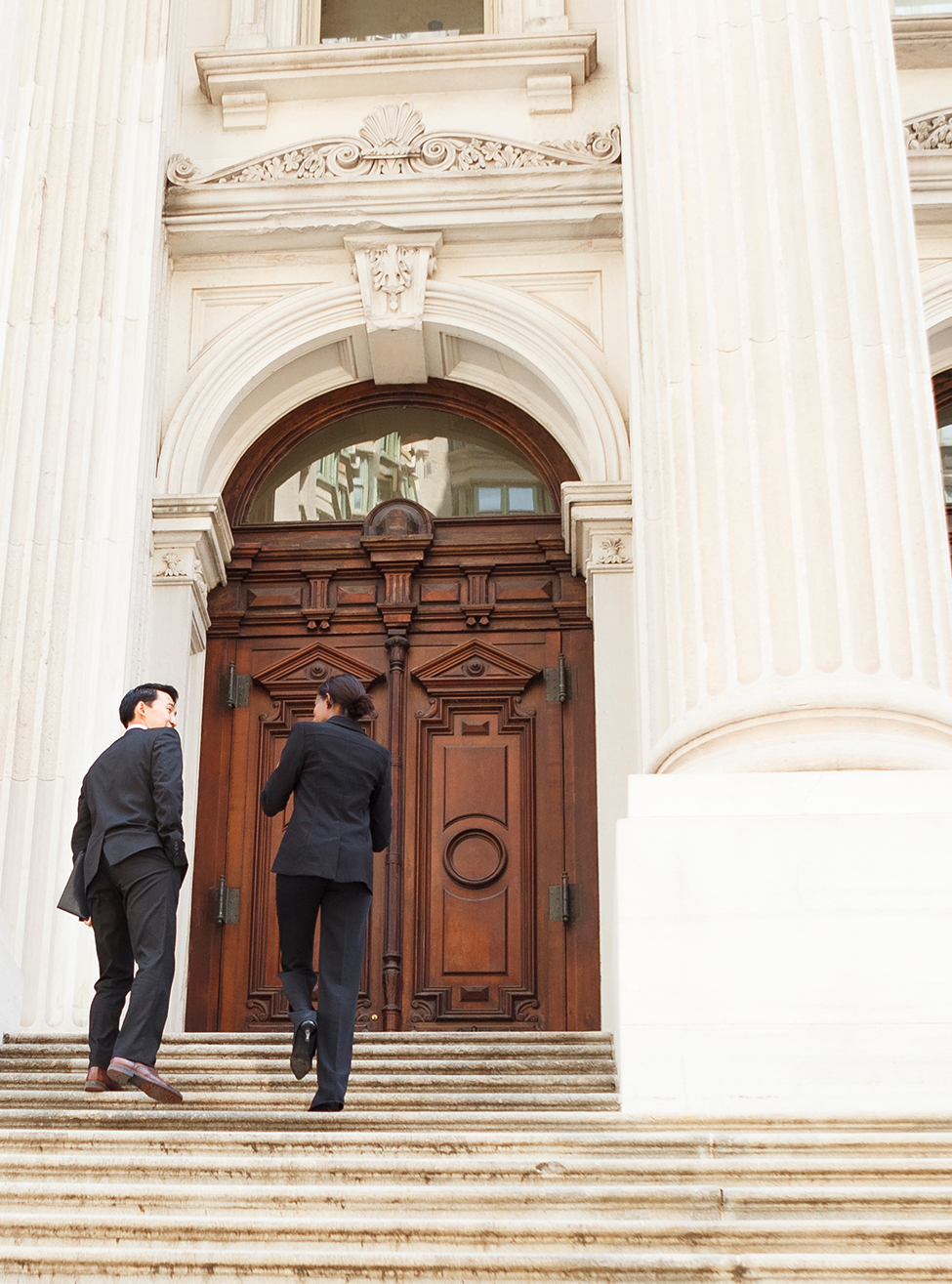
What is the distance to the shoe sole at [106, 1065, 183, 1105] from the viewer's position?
5047mm

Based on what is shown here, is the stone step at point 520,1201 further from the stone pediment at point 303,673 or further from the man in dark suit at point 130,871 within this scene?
the stone pediment at point 303,673

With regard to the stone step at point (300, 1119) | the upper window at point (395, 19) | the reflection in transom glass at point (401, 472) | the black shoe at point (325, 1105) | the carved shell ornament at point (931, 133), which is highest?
the upper window at point (395, 19)

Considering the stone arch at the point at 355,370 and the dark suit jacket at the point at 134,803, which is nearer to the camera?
the dark suit jacket at the point at 134,803

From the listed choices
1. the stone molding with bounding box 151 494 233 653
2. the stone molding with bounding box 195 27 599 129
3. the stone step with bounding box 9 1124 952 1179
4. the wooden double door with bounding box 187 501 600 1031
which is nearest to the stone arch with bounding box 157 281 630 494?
the stone molding with bounding box 151 494 233 653

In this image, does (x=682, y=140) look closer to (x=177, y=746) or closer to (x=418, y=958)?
(x=177, y=746)

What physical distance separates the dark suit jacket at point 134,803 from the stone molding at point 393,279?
189 inches

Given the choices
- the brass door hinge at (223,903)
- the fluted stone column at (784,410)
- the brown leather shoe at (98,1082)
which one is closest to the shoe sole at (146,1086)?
the brown leather shoe at (98,1082)

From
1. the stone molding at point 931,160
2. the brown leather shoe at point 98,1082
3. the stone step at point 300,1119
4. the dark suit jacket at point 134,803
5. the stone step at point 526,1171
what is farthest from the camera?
the stone molding at point 931,160

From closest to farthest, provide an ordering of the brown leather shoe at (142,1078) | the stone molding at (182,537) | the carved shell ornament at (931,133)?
the brown leather shoe at (142,1078) < the stone molding at (182,537) < the carved shell ornament at (931,133)

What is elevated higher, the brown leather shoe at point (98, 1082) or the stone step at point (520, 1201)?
the brown leather shoe at point (98, 1082)

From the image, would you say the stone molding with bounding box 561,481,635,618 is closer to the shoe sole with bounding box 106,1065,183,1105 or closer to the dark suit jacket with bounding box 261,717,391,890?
the dark suit jacket with bounding box 261,717,391,890

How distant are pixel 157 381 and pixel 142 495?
2.97 feet

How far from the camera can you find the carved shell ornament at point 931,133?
31.4ft

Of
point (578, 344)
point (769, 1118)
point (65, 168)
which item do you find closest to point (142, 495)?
point (65, 168)
